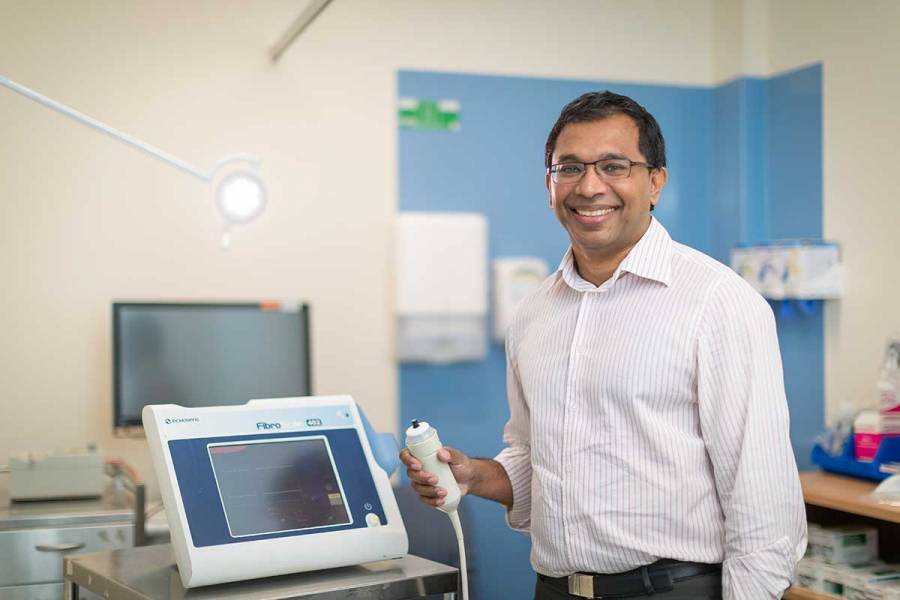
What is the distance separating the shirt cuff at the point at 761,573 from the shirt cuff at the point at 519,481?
0.45 metres

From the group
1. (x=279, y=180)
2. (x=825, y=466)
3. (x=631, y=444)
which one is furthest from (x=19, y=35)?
(x=825, y=466)

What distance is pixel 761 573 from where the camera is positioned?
1.72 meters

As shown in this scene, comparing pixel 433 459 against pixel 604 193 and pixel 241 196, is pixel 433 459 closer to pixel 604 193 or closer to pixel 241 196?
pixel 604 193

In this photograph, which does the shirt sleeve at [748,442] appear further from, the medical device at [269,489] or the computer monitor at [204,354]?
the computer monitor at [204,354]

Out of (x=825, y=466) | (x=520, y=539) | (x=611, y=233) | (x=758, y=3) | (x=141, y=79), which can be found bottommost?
(x=520, y=539)

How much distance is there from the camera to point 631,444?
6.01 feet

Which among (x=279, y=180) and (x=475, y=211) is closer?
(x=279, y=180)

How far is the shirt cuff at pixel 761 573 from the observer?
67.9 inches

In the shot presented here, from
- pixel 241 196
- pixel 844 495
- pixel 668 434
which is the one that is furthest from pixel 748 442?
pixel 241 196

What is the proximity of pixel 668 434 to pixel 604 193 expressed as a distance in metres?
0.42

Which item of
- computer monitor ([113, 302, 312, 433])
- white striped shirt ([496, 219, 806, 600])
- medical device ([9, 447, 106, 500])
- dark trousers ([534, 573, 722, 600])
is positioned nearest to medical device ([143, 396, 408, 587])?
white striped shirt ([496, 219, 806, 600])

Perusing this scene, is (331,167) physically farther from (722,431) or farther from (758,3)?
(722,431)

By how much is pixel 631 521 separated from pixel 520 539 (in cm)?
230

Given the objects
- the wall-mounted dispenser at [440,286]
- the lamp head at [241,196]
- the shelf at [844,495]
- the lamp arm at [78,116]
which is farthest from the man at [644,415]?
the wall-mounted dispenser at [440,286]
